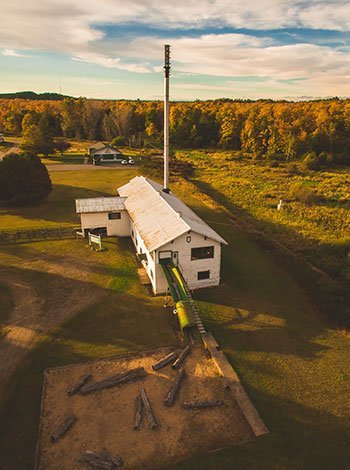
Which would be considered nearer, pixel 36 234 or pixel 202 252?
pixel 202 252

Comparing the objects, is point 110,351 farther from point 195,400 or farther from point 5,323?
point 5,323

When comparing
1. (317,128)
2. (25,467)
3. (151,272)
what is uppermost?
(317,128)

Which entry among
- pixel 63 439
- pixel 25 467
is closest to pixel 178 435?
pixel 63 439

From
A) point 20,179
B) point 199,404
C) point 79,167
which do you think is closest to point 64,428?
point 199,404

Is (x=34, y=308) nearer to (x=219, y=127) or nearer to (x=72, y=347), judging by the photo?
(x=72, y=347)

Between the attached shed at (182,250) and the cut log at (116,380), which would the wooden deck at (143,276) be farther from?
the cut log at (116,380)

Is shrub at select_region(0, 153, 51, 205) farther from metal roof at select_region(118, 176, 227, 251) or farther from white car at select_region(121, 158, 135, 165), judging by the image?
white car at select_region(121, 158, 135, 165)

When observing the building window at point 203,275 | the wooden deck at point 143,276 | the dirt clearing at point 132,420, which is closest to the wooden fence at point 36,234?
the wooden deck at point 143,276
